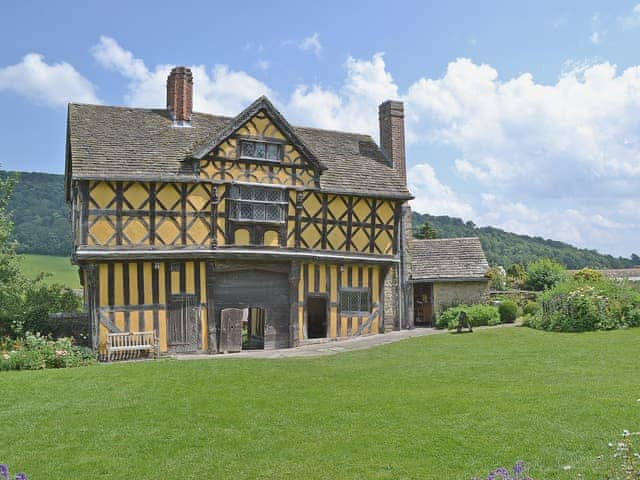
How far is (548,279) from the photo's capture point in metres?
35.6

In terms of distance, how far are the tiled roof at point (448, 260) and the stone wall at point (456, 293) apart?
1.59 ft

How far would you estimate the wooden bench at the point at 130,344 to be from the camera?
1904cm

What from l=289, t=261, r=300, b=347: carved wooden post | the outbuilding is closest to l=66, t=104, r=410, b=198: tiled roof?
l=289, t=261, r=300, b=347: carved wooden post

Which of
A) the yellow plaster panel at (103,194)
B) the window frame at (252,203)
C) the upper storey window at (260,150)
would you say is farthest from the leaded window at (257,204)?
the yellow plaster panel at (103,194)

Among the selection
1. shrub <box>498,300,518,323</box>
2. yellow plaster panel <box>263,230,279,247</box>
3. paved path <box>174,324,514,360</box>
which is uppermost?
yellow plaster panel <box>263,230,279,247</box>

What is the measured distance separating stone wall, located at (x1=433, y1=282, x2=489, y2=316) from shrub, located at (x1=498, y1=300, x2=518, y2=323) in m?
1.22

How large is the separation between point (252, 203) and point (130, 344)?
618 cm

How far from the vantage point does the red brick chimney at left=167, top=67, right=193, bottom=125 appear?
23.1 metres

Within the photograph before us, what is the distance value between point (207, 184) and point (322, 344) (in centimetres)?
701

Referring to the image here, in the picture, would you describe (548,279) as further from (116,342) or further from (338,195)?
(116,342)

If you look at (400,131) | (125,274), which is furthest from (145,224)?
(400,131)

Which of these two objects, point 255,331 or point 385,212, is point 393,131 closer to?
point 385,212

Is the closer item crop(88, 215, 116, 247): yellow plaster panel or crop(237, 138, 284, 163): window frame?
crop(88, 215, 116, 247): yellow plaster panel

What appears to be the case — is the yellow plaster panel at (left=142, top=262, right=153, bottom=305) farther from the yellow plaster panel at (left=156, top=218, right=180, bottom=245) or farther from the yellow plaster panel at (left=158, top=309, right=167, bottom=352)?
the yellow plaster panel at (left=156, top=218, right=180, bottom=245)
